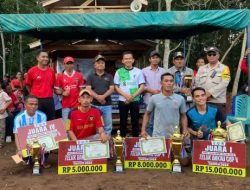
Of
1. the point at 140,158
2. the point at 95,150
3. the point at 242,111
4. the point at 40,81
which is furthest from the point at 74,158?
the point at 242,111

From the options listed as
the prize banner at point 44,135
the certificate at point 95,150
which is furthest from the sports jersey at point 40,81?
the certificate at point 95,150

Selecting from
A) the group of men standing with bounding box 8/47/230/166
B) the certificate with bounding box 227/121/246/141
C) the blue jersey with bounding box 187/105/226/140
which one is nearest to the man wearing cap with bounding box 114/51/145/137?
the group of men standing with bounding box 8/47/230/166

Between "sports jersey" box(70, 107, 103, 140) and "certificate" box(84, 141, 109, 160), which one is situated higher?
"sports jersey" box(70, 107, 103, 140)

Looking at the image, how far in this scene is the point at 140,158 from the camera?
18.3 ft

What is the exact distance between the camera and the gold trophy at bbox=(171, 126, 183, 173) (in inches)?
209

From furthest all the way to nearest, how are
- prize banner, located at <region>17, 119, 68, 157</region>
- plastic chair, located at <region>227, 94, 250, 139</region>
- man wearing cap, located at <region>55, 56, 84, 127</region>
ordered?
plastic chair, located at <region>227, 94, 250, 139</region> < man wearing cap, located at <region>55, 56, 84, 127</region> < prize banner, located at <region>17, 119, 68, 157</region>

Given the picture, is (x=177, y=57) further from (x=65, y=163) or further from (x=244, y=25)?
(x=65, y=163)

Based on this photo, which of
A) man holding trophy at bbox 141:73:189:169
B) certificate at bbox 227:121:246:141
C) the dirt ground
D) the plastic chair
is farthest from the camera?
the plastic chair

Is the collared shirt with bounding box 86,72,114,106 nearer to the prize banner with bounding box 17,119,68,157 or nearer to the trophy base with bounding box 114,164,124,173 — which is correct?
the prize banner with bounding box 17,119,68,157

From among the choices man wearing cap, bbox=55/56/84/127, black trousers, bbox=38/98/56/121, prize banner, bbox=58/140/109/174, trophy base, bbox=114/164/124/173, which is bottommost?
trophy base, bbox=114/164/124/173

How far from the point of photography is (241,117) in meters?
8.10

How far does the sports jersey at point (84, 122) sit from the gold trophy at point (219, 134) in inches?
67.8

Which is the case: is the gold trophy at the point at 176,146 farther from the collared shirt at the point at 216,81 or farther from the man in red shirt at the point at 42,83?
the man in red shirt at the point at 42,83

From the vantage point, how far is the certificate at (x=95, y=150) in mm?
5395
